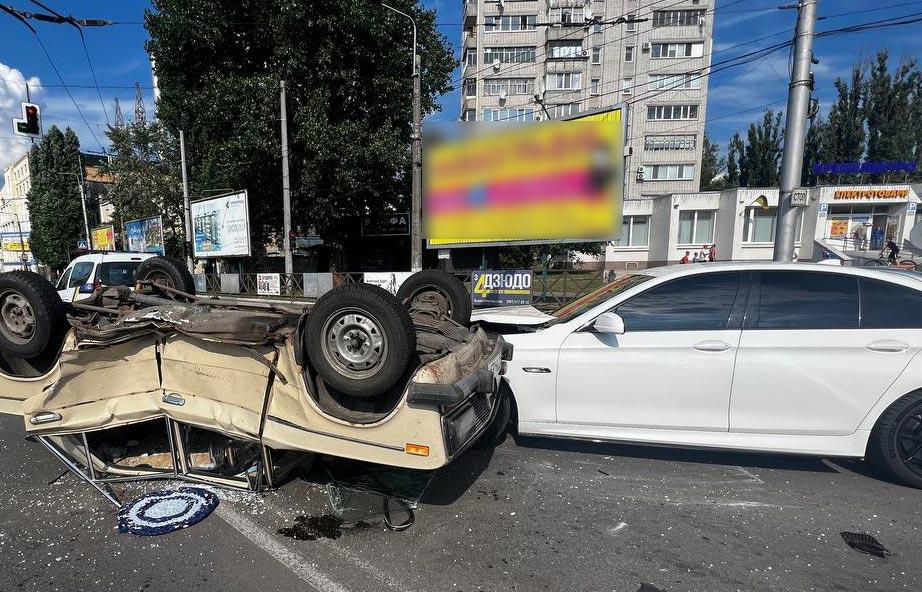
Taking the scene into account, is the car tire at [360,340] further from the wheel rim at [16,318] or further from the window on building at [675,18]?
the window on building at [675,18]

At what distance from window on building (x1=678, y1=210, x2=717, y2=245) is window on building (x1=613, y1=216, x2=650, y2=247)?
2543mm

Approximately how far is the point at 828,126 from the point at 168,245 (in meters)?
62.7

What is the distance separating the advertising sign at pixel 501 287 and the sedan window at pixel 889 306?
9094 mm

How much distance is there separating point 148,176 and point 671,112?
42.9 metres

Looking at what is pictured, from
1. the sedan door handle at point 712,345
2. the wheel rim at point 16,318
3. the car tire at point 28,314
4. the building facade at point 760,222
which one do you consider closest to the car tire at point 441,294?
the sedan door handle at point 712,345

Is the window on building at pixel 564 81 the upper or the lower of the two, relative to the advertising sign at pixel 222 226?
upper

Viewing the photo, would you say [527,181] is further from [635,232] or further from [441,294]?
[635,232]

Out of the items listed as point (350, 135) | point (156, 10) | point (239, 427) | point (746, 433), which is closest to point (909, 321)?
point (746, 433)

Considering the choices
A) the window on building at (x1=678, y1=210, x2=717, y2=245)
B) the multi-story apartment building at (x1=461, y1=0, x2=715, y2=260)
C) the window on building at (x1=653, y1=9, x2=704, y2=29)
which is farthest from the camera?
the multi-story apartment building at (x1=461, y1=0, x2=715, y2=260)

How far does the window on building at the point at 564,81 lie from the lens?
4069 cm

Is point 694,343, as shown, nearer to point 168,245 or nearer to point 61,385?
point 61,385

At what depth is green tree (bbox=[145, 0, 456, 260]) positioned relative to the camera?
17266 mm

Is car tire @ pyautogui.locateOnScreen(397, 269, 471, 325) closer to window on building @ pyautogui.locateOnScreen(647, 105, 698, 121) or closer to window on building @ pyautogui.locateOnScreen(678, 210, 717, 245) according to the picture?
window on building @ pyautogui.locateOnScreen(678, 210, 717, 245)

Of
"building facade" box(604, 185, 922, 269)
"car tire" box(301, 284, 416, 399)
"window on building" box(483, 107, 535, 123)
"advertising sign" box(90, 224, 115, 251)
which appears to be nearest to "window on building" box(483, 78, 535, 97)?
"window on building" box(483, 107, 535, 123)
